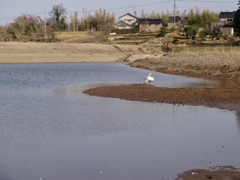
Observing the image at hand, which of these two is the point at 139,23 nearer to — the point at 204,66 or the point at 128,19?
the point at 128,19

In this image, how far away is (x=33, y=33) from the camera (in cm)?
6731

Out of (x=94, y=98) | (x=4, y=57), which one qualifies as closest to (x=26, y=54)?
(x=4, y=57)

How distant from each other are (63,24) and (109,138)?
79.9 metres

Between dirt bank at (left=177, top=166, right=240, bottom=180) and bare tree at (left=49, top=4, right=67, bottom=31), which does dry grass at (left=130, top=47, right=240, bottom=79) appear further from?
bare tree at (left=49, top=4, right=67, bottom=31)

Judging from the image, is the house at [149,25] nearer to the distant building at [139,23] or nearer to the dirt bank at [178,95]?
the distant building at [139,23]

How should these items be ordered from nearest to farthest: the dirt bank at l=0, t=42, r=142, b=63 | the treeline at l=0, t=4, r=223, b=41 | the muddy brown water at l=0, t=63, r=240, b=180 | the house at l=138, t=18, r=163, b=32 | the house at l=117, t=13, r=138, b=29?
the muddy brown water at l=0, t=63, r=240, b=180
the dirt bank at l=0, t=42, r=142, b=63
the treeline at l=0, t=4, r=223, b=41
the house at l=138, t=18, r=163, b=32
the house at l=117, t=13, r=138, b=29

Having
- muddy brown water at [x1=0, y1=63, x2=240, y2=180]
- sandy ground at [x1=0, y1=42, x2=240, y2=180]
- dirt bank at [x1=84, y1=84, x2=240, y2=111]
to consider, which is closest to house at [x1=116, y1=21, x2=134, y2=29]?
sandy ground at [x1=0, y1=42, x2=240, y2=180]

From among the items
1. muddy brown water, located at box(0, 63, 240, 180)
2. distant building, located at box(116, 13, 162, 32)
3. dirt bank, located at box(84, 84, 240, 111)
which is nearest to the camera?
muddy brown water, located at box(0, 63, 240, 180)

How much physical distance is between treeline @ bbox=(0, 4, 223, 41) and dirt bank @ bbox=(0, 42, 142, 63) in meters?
13.8

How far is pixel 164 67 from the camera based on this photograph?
118ft

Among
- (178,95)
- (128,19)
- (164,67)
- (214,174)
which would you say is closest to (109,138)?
(214,174)

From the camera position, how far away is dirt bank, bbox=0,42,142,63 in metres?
45.9

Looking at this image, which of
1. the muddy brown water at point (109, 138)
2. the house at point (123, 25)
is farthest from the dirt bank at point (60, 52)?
the house at point (123, 25)

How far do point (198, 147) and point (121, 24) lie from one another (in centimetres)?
10205
